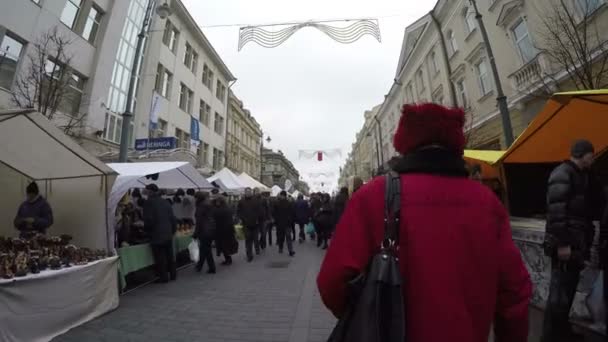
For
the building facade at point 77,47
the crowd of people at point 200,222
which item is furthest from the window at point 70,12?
the crowd of people at point 200,222

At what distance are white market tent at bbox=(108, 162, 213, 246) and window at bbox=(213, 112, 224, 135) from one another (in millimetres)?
20713

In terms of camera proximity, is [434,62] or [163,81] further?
[434,62]

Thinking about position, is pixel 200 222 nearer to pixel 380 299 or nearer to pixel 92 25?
pixel 380 299

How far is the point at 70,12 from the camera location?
13.9 metres

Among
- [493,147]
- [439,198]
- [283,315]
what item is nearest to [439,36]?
[493,147]

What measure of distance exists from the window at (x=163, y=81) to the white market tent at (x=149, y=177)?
12.9 m

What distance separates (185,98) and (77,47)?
10582mm

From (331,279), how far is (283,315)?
354 cm

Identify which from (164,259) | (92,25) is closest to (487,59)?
(164,259)

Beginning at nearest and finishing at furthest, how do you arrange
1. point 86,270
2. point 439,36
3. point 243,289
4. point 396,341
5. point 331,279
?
point 396,341, point 331,279, point 86,270, point 243,289, point 439,36

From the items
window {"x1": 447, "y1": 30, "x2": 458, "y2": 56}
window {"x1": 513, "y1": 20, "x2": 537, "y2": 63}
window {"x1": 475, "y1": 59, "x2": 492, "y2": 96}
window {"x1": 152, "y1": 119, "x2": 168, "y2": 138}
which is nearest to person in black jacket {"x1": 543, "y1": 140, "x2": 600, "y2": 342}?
window {"x1": 513, "y1": 20, "x2": 537, "y2": 63}

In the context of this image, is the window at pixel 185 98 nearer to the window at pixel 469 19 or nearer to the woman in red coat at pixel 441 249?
the window at pixel 469 19

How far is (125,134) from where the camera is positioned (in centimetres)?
926

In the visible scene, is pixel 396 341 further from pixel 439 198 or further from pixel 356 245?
pixel 439 198
